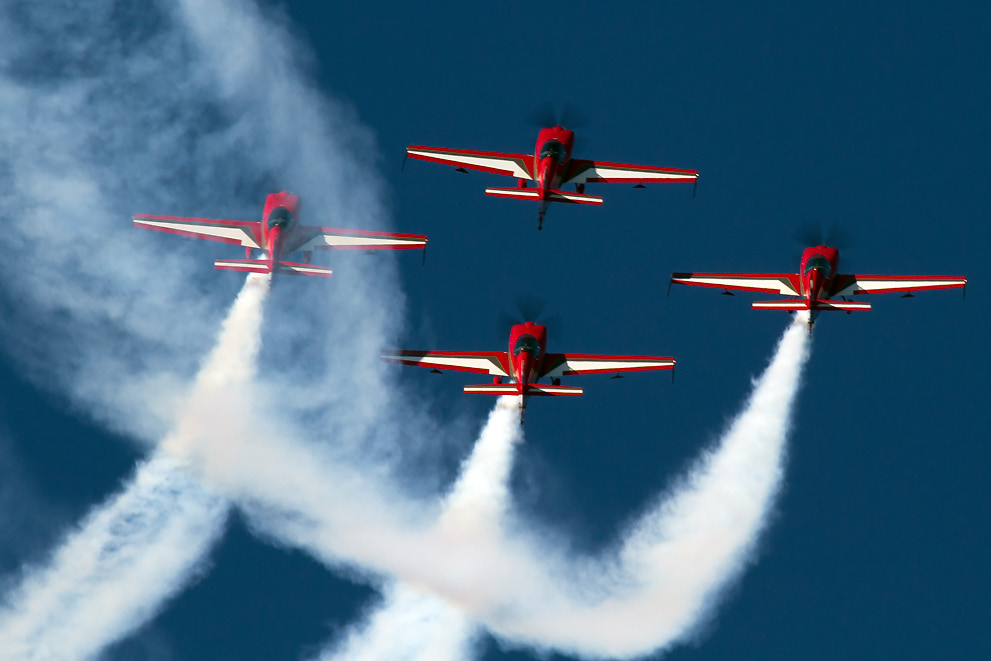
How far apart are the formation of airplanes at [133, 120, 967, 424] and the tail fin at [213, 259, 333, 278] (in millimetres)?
51

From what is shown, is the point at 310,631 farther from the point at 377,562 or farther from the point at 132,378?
the point at 132,378

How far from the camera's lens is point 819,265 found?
94438 millimetres

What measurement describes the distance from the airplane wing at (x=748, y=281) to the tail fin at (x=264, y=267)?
2000 cm

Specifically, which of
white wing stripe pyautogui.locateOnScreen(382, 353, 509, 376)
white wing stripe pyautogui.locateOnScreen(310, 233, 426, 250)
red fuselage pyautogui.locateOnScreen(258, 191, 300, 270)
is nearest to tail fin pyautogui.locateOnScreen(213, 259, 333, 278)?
red fuselage pyautogui.locateOnScreen(258, 191, 300, 270)

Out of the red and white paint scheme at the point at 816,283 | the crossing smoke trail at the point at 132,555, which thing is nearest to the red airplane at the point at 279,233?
the crossing smoke trail at the point at 132,555

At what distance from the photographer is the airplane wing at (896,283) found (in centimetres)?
9774

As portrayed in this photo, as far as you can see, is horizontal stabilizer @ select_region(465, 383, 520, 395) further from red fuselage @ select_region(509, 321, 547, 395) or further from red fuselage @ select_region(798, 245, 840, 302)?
red fuselage @ select_region(798, 245, 840, 302)

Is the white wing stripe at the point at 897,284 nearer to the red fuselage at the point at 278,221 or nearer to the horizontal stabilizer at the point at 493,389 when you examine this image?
the horizontal stabilizer at the point at 493,389

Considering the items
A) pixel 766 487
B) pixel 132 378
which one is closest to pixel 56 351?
pixel 132 378

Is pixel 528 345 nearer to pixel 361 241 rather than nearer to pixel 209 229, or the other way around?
pixel 361 241

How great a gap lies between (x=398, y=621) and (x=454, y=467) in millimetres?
8746

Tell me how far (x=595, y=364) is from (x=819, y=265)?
12917 millimetres

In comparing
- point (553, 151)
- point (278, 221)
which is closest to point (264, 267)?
point (278, 221)

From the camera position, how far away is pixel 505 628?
300 feet
